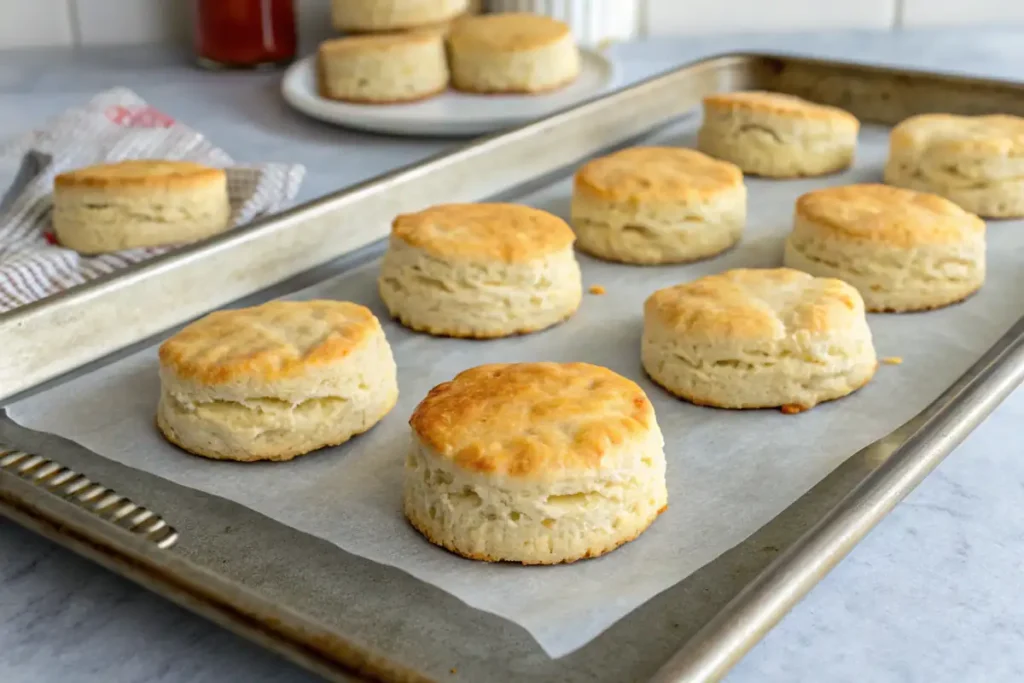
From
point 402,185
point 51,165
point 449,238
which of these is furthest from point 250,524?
point 51,165

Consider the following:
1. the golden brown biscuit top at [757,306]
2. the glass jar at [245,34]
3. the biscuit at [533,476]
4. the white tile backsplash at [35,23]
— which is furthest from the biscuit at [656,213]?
the white tile backsplash at [35,23]

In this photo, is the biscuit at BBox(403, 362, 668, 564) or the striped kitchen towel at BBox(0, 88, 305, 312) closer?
the biscuit at BBox(403, 362, 668, 564)

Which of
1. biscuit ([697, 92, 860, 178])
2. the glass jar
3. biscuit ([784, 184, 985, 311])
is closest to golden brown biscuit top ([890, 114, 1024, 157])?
biscuit ([697, 92, 860, 178])

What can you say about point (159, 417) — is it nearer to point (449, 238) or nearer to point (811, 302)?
point (449, 238)

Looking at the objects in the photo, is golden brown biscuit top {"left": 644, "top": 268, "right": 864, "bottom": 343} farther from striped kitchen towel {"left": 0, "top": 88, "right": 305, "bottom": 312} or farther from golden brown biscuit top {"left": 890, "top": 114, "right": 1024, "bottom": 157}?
striped kitchen towel {"left": 0, "top": 88, "right": 305, "bottom": 312}

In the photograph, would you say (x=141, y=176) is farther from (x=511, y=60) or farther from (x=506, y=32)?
(x=506, y=32)

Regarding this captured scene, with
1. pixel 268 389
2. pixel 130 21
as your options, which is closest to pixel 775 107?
pixel 268 389
